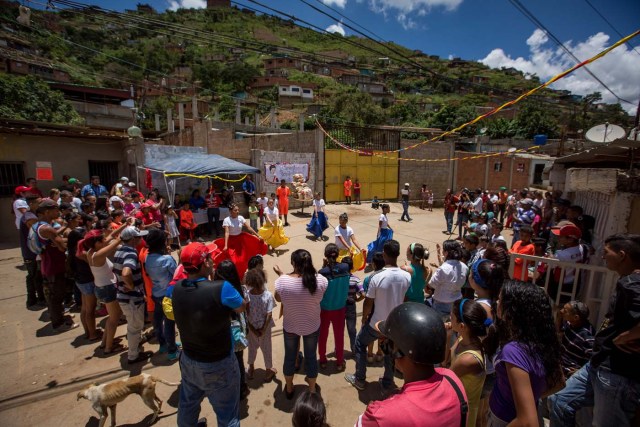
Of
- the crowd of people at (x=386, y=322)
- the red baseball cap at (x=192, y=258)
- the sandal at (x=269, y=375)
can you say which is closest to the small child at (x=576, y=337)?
the crowd of people at (x=386, y=322)

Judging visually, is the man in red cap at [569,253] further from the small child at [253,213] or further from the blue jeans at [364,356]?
the small child at [253,213]

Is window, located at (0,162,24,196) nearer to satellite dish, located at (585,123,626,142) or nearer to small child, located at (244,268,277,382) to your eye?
small child, located at (244,268,277,382)

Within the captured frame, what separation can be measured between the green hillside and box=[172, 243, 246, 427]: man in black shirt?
4.81 metres

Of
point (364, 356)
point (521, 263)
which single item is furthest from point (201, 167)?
point (521, 263)

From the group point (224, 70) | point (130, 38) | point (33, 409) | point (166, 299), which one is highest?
point (130, 38)

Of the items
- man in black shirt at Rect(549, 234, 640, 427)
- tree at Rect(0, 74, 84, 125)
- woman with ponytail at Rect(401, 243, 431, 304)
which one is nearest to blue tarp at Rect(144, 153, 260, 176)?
woman with ponytail at Rect(401, 243, 431, 304)

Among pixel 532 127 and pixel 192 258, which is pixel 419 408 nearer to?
pixel 192 258

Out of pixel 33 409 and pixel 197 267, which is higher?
pixel 197 267

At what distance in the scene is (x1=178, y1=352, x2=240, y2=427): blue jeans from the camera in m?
2.38

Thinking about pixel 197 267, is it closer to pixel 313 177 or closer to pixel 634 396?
pixel 634 396

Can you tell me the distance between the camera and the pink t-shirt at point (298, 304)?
315 cm

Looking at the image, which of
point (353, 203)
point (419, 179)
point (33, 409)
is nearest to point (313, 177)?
point (353, 203)

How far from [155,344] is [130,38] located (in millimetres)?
121122

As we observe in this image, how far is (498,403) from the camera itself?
1937 millimetres
